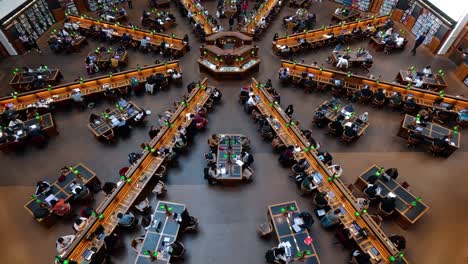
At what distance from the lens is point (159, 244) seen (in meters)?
9.48

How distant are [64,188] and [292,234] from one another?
29.0 feet

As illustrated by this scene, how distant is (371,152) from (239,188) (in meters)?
6.42

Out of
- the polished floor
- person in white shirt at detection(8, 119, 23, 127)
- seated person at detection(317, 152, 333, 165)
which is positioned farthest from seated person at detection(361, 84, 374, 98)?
person in white shirt at detection(8, 119, 23, 127)

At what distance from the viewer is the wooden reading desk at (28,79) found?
1570cm

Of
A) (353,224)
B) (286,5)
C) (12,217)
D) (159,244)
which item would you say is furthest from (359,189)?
(286,5)

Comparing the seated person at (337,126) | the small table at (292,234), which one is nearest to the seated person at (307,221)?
the small table at (292,234)

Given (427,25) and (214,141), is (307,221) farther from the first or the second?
(427,25)

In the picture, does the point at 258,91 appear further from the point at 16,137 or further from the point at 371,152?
the point at 16,137

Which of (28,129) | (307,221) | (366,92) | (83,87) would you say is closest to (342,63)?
(366,92)

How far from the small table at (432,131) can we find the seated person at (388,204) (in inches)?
174

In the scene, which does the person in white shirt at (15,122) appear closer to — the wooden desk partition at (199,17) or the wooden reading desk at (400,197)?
the wooden desk partition at (199,17)

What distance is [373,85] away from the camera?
15.3 m

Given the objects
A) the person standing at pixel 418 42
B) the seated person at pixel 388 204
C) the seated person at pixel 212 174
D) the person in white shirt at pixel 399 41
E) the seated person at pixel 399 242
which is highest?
the person in white shirt at pixel 399 41

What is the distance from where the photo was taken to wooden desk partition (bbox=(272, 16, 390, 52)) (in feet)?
60.6
